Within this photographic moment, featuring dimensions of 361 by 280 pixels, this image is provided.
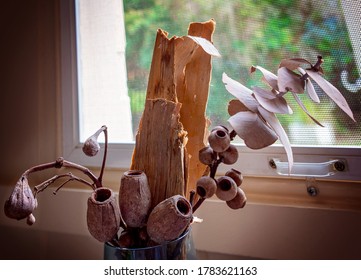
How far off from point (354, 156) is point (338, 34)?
25 cm

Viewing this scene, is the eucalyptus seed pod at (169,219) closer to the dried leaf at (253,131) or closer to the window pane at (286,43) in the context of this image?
the dried leaf at (253,131)

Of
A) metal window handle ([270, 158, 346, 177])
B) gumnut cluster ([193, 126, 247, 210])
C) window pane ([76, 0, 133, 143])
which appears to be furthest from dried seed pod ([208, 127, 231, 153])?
window pane ([76, 0, 133, 143])

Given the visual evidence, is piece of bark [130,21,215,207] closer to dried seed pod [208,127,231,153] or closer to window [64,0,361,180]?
dried seed pod [208,127,231,153]

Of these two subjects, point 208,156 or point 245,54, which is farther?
point 245,54

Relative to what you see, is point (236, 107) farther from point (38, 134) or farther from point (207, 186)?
point (38, 134)

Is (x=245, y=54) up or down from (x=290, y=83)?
up

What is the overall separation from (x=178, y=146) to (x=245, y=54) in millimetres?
355

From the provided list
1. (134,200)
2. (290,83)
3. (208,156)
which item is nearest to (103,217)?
(134,200)

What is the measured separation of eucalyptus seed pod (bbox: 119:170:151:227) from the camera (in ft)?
1.04

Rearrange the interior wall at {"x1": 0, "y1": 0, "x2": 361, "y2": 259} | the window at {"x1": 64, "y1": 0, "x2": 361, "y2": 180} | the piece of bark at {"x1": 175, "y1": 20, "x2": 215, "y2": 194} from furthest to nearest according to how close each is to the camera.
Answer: the interior wall at {"x1": 0, "y1": 0, "x2": 361, "y2": 259}, the window at {"x1": 64, "y1": 0, "x2": 361, "y2": 180}, the piece of bark at {"x1": 175, "y1": 20, "x2": 215, "y2": 194}

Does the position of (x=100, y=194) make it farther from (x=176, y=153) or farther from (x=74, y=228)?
(x=74, y=228)

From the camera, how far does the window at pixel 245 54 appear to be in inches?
20.8

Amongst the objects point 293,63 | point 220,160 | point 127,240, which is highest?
point 293,63

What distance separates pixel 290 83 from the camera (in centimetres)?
32
